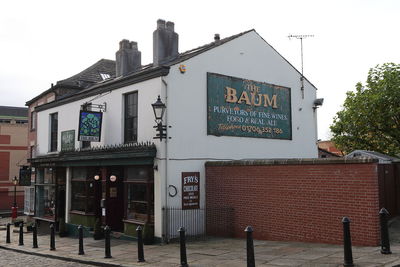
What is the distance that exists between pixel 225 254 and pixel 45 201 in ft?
44.3

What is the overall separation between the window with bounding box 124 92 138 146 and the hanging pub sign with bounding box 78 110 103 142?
55.5 inches

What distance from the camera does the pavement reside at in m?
9.20

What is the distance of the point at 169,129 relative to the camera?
1462 centimetres

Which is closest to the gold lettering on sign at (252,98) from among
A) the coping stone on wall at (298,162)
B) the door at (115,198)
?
the coping stone on wall at (298,162)

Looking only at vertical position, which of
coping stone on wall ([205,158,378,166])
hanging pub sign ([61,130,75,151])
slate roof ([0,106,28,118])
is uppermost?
slate roof ([0,106,28,118])

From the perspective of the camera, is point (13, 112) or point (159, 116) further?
point (13, 112)

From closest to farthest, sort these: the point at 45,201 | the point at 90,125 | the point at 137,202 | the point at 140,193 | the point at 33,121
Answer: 1. the point at 140,193
2. the point at 137,202
3. the point at 90,125
4. the point at 45,201
5. the point at 33,121

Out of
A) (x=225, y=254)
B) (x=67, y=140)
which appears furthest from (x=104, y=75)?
(x=225, y=254)

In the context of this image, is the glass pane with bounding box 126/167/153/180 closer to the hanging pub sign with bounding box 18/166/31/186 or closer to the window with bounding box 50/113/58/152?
the window with bounding box 50/113/58/152

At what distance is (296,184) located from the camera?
12680 mm

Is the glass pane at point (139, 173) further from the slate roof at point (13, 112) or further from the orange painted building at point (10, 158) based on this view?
the slate roof at point (13, 112)

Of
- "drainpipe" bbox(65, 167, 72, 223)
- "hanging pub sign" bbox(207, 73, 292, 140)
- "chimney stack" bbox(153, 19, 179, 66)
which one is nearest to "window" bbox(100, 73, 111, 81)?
"drainpipe" bbox(65, 167, 72, 223)

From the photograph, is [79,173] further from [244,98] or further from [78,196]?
[244,98]

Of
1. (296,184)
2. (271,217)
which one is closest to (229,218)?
(271,217)
